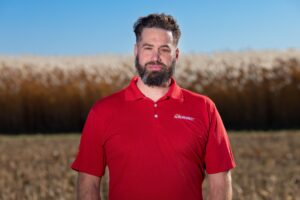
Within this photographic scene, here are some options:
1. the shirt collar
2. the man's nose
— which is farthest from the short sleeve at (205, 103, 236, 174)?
the man's nose

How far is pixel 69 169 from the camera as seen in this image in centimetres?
732

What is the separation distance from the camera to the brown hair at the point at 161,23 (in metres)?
2.46

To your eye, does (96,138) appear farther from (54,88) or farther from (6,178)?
(54,88)

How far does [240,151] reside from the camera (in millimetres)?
9336

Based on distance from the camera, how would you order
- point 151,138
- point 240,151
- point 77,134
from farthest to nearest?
point 77,134, point 240,151, point 151,138

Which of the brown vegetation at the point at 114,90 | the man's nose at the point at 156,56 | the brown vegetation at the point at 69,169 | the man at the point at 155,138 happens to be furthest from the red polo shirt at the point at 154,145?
the brown vegetation at the point at 114,90

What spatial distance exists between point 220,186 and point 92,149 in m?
0.50

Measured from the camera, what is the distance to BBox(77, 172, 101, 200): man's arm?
247cm

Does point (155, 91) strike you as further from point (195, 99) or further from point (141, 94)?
point (195, 99)

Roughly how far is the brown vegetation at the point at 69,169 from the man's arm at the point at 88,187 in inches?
122

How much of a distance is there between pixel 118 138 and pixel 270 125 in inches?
473

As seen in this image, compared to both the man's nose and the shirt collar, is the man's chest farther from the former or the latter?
the man's nose

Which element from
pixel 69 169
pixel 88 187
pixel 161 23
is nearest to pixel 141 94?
pixel 161 23

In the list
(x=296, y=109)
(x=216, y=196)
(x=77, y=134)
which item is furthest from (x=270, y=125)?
(x=216, y=196)
